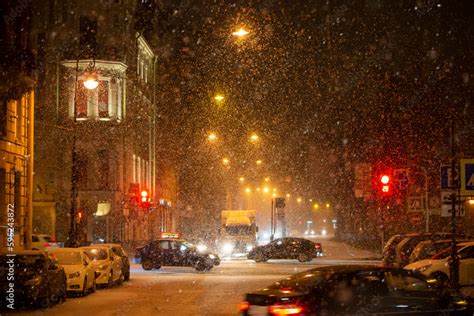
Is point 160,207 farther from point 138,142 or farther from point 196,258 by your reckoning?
point 196,258

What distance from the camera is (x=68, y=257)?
23.3 meters

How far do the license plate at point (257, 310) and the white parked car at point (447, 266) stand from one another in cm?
1151

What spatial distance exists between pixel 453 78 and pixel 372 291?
138 feet

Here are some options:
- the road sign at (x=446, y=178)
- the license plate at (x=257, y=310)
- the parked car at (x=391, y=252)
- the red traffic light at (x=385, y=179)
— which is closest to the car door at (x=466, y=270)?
the road sign at (x=446, y=178)

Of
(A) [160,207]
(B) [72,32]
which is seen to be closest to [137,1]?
(B) [72,32]

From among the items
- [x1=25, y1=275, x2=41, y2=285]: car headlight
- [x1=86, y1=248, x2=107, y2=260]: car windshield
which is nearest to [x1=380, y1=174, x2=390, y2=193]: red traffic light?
[x1=86, y1=248, x2=107, y2=260]: car windshield

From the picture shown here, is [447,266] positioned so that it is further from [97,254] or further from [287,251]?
[287,251]

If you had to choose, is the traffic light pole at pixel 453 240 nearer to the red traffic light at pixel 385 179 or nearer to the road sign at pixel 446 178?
the road sign at pixel 446 178

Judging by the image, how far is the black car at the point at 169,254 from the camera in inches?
1394

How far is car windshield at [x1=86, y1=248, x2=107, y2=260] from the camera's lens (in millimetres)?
25981

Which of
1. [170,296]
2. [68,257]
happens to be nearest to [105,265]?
[68,257]

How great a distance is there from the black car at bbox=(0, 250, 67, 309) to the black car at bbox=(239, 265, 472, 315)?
9.41 m

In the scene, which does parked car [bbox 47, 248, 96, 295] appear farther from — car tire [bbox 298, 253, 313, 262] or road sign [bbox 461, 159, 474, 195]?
car tire [bbox 298, 253, 313, 262]

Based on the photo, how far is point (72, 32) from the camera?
48.3 m
